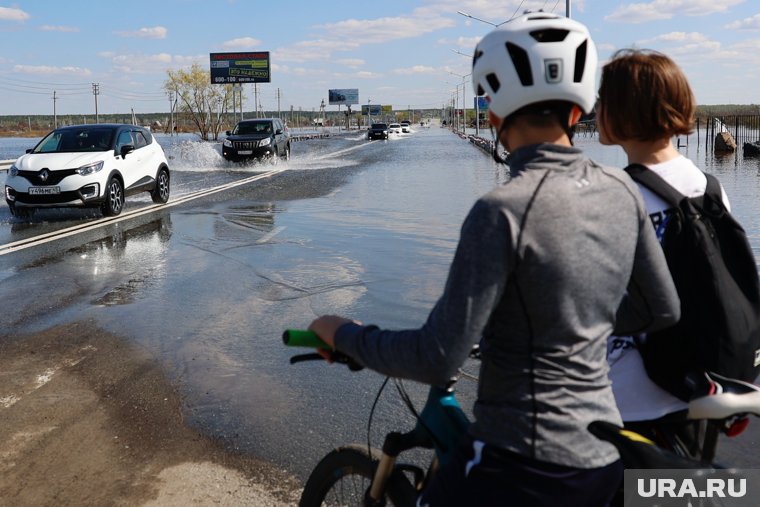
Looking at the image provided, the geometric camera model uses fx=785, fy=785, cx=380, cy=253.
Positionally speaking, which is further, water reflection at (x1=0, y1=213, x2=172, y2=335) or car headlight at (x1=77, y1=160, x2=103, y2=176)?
car headlight at (x1=77, y1=160, x2=103, y2=176)

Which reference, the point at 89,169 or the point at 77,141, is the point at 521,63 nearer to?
the point at 89,169

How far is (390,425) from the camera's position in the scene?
4.44 metres

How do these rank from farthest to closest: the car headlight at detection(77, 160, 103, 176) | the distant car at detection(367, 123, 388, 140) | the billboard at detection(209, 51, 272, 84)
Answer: the billboard at detection(209, 51, 272, 84) → the distant car at detection(367, 123, 388, 140) → the car headlight at detection(77, 160, 103, 176)

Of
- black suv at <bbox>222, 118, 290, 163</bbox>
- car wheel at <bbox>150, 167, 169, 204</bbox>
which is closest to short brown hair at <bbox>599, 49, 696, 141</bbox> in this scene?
car wheel at <bbox>150, 167, 169, 204</bbox>

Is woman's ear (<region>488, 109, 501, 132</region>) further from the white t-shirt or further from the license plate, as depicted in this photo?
the license plate

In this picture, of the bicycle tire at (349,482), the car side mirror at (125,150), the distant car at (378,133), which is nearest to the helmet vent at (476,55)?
the bicycle tire at (349,482)

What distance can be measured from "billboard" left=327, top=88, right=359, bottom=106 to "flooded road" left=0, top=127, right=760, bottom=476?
151 metres

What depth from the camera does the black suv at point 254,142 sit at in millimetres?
32000

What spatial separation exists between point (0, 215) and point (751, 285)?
1581 centimetres

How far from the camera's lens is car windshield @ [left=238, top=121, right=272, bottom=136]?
109 ft

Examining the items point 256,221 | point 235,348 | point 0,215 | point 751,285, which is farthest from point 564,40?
point 0,215

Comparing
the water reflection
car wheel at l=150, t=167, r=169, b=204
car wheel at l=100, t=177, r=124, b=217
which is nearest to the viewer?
the water reflection

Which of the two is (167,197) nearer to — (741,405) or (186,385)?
(186,385)

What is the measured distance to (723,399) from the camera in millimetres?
1942
